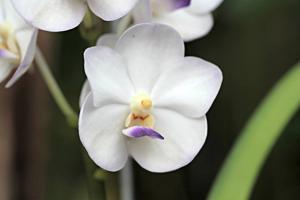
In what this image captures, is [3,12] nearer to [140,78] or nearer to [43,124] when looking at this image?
[140,78]

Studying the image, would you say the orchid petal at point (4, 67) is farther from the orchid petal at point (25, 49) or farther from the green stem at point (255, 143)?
the green stem at point (255, 143)

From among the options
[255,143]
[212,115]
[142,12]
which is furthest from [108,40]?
[212,115]

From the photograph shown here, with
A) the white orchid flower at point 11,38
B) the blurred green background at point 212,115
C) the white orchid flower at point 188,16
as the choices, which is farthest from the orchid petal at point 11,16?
the blurred green background at point 212,115

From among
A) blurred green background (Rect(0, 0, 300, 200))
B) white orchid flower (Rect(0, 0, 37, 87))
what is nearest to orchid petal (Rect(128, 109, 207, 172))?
white orchid flower (Rect(0, 0, 37, 87))

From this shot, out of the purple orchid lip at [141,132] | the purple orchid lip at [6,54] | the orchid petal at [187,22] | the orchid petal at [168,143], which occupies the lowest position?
the orchid petal at [168,143]

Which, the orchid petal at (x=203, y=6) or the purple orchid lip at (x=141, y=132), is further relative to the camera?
the orchid petal at (x=203, y=6)
